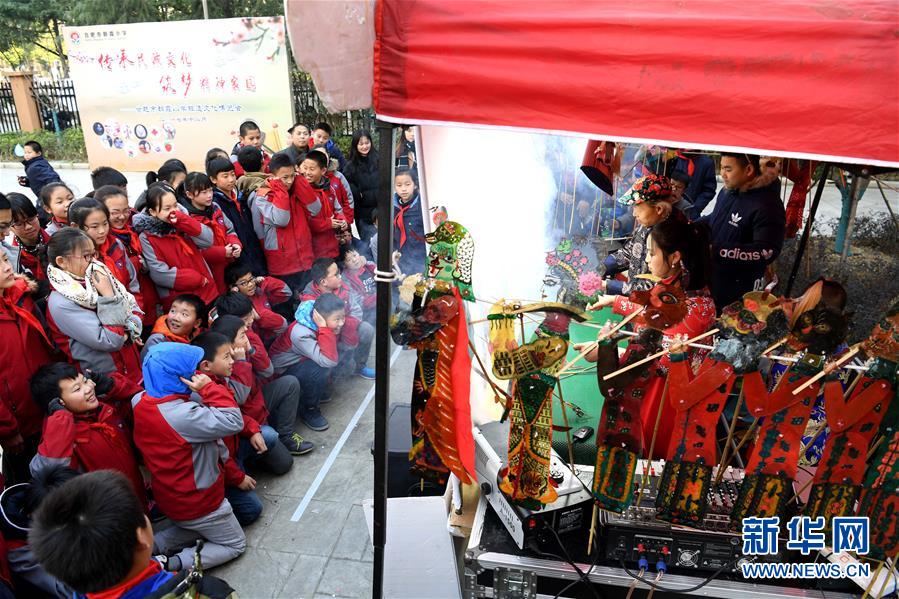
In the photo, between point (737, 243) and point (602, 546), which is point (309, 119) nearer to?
point (737, 243)

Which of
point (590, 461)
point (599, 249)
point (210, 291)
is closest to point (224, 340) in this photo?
point (210, 291)

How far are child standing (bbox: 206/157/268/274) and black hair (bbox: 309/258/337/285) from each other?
42 centimetres

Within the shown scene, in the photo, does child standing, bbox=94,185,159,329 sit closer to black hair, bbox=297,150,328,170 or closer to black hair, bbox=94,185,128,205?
black hair, bbox=94,185,128,205

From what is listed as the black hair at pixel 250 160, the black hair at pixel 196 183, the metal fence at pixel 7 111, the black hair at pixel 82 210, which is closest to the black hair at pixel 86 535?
the black hair at pixel 82 210

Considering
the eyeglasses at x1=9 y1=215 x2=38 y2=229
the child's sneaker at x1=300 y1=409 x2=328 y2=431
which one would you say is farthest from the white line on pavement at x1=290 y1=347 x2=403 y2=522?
the eyeglasses at x1=9 y1=215 x2=38 y2=229

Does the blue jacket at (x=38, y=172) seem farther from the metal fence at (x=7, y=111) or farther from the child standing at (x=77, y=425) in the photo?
the metal fence at (x=7, y=111)

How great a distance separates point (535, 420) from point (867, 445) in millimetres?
1163

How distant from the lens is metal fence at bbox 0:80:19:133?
14555mm

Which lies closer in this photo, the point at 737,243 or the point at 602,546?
the point at 602,546

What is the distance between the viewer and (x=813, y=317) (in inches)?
80.6

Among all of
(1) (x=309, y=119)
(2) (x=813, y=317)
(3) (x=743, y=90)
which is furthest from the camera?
(1) (x=309, y=119)

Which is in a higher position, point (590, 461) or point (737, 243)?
point (737, 243)

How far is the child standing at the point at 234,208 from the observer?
4441 mm

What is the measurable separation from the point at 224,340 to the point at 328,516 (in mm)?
1153
